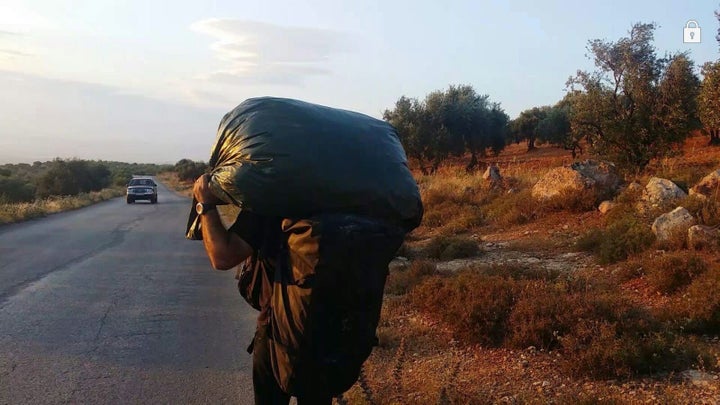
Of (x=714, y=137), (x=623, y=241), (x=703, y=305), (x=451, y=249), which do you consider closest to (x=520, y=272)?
(x=623, y=241)

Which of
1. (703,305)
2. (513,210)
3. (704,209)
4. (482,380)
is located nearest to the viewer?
(482,380)

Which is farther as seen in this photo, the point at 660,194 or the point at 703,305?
the point at 660,194

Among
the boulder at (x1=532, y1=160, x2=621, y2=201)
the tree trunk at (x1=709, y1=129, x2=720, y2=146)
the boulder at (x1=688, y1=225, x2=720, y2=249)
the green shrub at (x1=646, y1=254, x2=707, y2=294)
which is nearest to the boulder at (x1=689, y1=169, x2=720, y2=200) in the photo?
the boulder at (x1=688, y1=225, x2=720, y2=249)

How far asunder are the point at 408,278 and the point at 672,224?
12.3ft

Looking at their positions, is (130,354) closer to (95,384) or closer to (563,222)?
(95,384)

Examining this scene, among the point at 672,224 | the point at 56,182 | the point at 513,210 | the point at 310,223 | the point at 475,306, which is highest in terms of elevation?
the point at 56,182

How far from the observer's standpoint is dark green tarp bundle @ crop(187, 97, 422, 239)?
2.05 meters

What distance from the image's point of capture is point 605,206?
37.5 feet

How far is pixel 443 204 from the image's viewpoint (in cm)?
1551

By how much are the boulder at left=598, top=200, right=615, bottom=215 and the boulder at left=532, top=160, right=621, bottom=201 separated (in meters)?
0.57

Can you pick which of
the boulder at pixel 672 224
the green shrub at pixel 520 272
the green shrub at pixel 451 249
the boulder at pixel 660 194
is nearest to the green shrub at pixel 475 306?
the green shrub at pixel 520 272

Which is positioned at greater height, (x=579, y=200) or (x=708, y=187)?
(x=708, y=187)

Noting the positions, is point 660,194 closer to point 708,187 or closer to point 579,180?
point 708,187

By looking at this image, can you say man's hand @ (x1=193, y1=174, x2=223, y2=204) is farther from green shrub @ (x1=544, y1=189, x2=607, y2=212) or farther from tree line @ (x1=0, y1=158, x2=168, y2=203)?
tree line @ (x1=0, y1=158, x2=168, y2=203)
